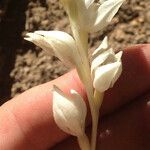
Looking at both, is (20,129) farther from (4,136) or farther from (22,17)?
(22,17)

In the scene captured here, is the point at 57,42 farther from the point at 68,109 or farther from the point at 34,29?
the point at 34,29

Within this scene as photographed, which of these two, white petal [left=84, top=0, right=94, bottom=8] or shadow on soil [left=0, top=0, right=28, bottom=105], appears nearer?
white petal [left=84, top=0, right=94, bottom=8]

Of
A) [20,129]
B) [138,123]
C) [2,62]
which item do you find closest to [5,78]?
[2,62]

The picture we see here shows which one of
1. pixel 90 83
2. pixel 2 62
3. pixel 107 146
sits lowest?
pixel 107 146

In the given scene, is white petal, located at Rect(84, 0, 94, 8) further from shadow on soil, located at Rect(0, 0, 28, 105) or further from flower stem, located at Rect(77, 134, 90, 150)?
shadow on soil, located at Rect(0, 0, 28, 105)

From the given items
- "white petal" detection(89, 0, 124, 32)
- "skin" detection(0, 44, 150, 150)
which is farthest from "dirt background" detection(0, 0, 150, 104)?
"white petal" detection(89, 0, 124, 32)

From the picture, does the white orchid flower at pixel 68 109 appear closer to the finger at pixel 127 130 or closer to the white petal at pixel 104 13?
the white petal at pixel 104 13
